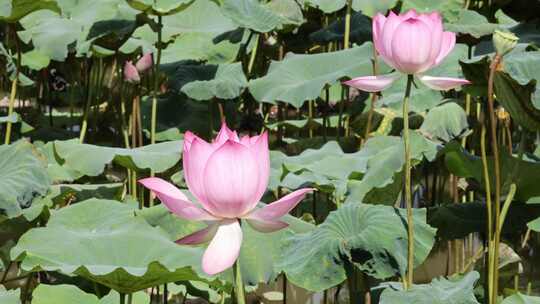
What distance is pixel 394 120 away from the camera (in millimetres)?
3439

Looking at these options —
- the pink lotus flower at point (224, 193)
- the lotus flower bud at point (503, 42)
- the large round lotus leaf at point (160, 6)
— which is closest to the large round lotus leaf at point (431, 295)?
the lotus flower bud at point (503, 42)

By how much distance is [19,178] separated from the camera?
235 centimetres

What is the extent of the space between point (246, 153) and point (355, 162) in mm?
1450

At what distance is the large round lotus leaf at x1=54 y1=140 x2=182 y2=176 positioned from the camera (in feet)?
8.45

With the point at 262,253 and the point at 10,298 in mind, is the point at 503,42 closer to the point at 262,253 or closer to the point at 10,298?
the point at 262,253

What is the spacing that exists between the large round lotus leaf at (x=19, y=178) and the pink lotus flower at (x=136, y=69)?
96cm

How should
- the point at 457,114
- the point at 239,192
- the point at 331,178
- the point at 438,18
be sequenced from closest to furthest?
the point at 239,192 < the point at 438,18 < the point at 331,178 < the point at 457,114

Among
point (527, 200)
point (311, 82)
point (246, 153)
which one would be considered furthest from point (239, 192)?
point (311, 82)

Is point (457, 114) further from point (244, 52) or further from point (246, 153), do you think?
point (246, 153)

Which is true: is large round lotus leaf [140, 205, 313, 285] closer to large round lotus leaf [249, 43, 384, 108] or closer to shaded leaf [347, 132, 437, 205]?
shaded leaf [347, 132, 437, 205]

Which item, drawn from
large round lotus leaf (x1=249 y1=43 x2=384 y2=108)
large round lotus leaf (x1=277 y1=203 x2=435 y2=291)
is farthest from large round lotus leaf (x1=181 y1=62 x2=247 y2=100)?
large round lotus leaf (x1=277 y1=203 x2=435 y2=291)

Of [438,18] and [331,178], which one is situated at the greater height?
[438,18]

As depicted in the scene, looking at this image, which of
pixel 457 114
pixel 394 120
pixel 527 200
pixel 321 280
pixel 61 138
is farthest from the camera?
pixel 61 138

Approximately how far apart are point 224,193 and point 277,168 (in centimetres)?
158
